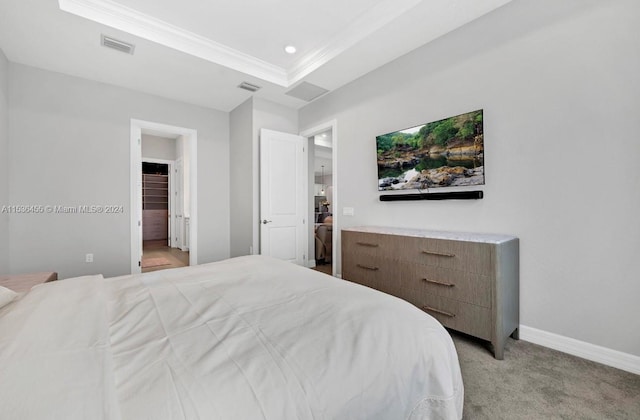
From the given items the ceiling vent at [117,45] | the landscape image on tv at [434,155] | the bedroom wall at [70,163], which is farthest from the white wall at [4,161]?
the landscape image on tv at [434,155]

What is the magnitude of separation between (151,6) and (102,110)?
188cm

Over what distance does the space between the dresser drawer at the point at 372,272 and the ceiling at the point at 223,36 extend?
2.24m

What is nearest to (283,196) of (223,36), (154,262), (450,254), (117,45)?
(223,36)

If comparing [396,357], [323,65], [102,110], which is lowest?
[396,357]

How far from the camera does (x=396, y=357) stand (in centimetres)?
93

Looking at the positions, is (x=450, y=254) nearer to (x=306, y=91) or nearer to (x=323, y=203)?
(x=306, y=91)

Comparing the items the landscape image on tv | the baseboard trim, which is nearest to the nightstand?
the landscape image on tv

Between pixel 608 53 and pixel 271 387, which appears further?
pixel 608 53

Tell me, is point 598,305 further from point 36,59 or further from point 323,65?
point 36,59

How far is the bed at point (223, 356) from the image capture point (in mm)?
614

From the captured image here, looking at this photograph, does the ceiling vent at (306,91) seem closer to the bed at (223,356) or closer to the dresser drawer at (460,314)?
the dresser drawer at (460,314)

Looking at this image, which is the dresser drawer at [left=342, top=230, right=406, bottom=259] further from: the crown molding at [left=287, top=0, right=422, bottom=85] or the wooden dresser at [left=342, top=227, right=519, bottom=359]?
the crown molding at [left=287, top=0, right=422, bottom=85]

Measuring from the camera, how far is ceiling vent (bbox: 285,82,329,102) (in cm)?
384

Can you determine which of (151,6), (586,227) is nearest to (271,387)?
(586,227)
